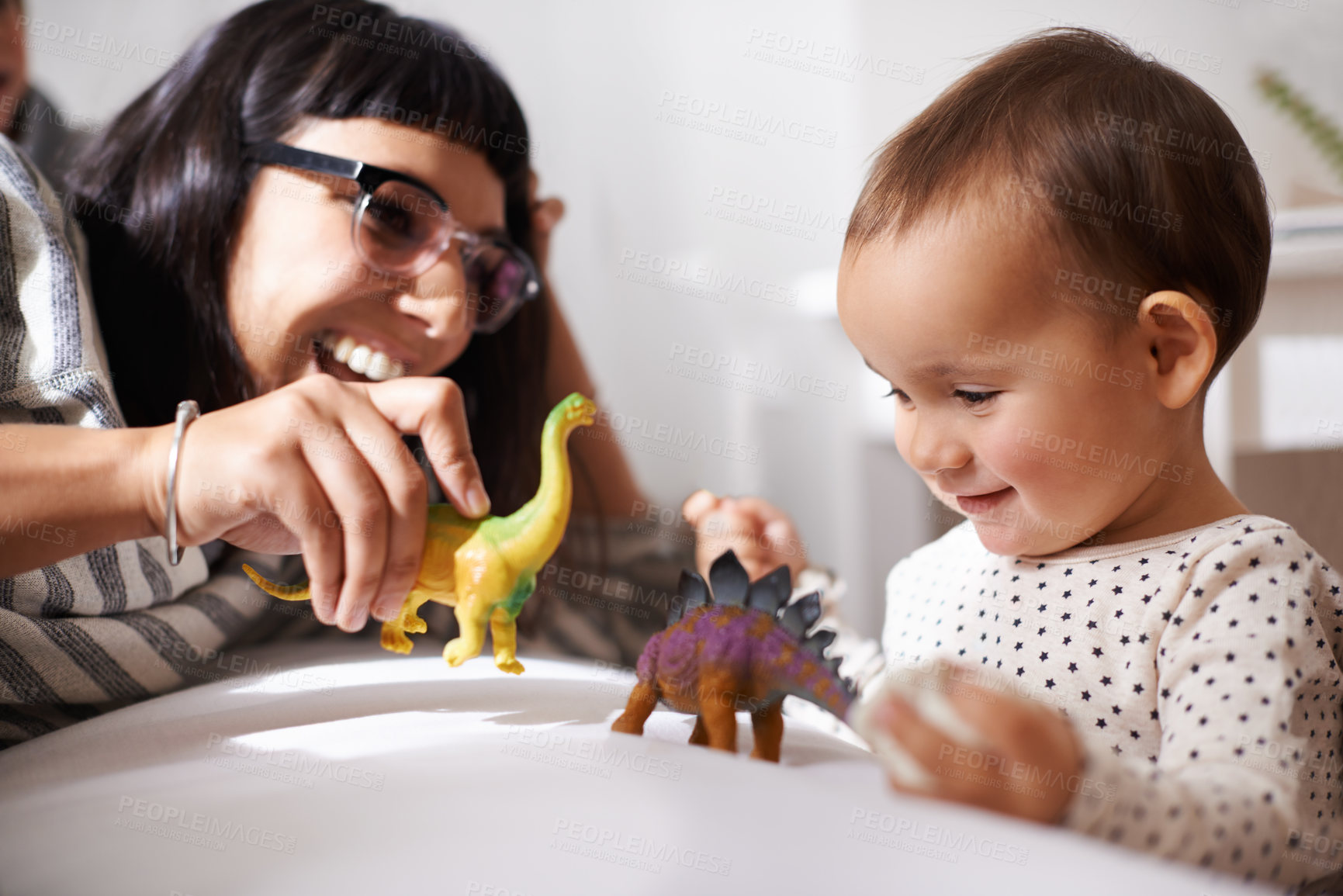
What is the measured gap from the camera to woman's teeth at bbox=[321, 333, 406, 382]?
2.94 ft

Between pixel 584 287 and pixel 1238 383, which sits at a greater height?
pixel 1238 383

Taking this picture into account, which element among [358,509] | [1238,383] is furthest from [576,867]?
[1238,383]

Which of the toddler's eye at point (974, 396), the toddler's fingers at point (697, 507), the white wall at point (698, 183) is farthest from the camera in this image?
the white wall at point (698, 183)

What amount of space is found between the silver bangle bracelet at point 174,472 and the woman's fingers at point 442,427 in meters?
0.11

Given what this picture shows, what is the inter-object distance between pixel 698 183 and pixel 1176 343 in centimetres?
117

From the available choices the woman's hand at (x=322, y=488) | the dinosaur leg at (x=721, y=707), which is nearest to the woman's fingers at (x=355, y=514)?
the woman's hand at (x=322, y=488)

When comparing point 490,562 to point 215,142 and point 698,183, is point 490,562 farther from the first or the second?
point 698,183

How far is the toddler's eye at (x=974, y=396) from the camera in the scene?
62 cm

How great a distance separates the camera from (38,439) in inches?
21.0

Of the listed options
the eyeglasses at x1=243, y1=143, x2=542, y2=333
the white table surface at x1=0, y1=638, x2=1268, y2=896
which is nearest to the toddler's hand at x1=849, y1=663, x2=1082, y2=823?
the white table surface at x1=0, y1=638, x2=1268, y2=896

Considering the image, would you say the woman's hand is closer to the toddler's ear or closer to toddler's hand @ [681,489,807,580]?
toddler's hand @ [681,489,807,580]

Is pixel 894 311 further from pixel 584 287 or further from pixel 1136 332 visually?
pixel 584 287

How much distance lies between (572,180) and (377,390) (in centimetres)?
116

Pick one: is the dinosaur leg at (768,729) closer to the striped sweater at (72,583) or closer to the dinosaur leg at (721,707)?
the dinosaur leg at (721,707)
